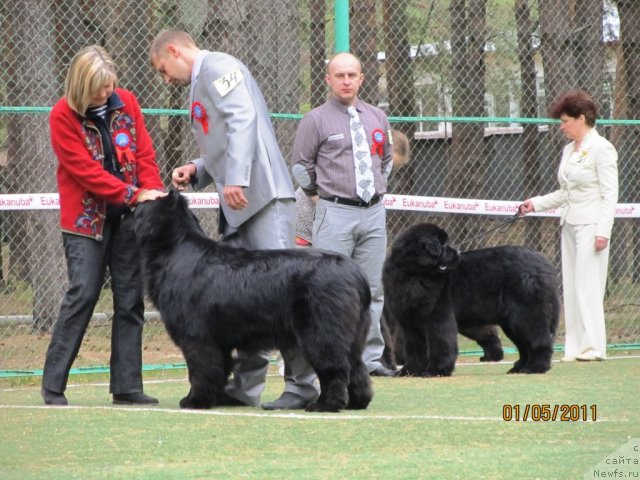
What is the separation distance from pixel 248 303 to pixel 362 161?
2.32 metres

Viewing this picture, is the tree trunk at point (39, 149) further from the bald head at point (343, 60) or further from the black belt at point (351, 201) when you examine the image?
the bald head at point (343, 60)

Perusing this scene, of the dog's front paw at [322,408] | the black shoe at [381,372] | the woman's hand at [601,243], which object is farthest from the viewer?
the woman's hand at [601,243]

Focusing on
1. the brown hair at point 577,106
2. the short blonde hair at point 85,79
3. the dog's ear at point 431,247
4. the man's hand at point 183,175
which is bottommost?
the dog's ear at point 431,247

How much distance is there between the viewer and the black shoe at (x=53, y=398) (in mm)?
Answer: 7227

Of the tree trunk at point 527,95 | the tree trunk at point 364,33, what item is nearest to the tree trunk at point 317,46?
the tree trunk at point 364,33

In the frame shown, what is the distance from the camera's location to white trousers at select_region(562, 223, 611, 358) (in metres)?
10.3

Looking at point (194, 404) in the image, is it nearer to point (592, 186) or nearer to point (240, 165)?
point (240, 165)

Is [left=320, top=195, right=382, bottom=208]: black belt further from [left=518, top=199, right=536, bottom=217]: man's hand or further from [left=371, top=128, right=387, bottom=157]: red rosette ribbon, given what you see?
[left=518, top=199, right=536, bottom=217]: man's hand

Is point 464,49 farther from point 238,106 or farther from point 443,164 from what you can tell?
point 238,106

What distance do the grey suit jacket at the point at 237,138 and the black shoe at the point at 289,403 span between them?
3.38 feet

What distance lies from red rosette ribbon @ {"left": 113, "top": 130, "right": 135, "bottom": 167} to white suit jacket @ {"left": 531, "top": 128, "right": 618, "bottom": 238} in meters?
4.20

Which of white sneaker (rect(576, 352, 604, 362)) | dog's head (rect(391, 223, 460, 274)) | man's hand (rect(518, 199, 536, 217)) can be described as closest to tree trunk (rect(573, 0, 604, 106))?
man's hand (rect(518, 199, 536, 217))
